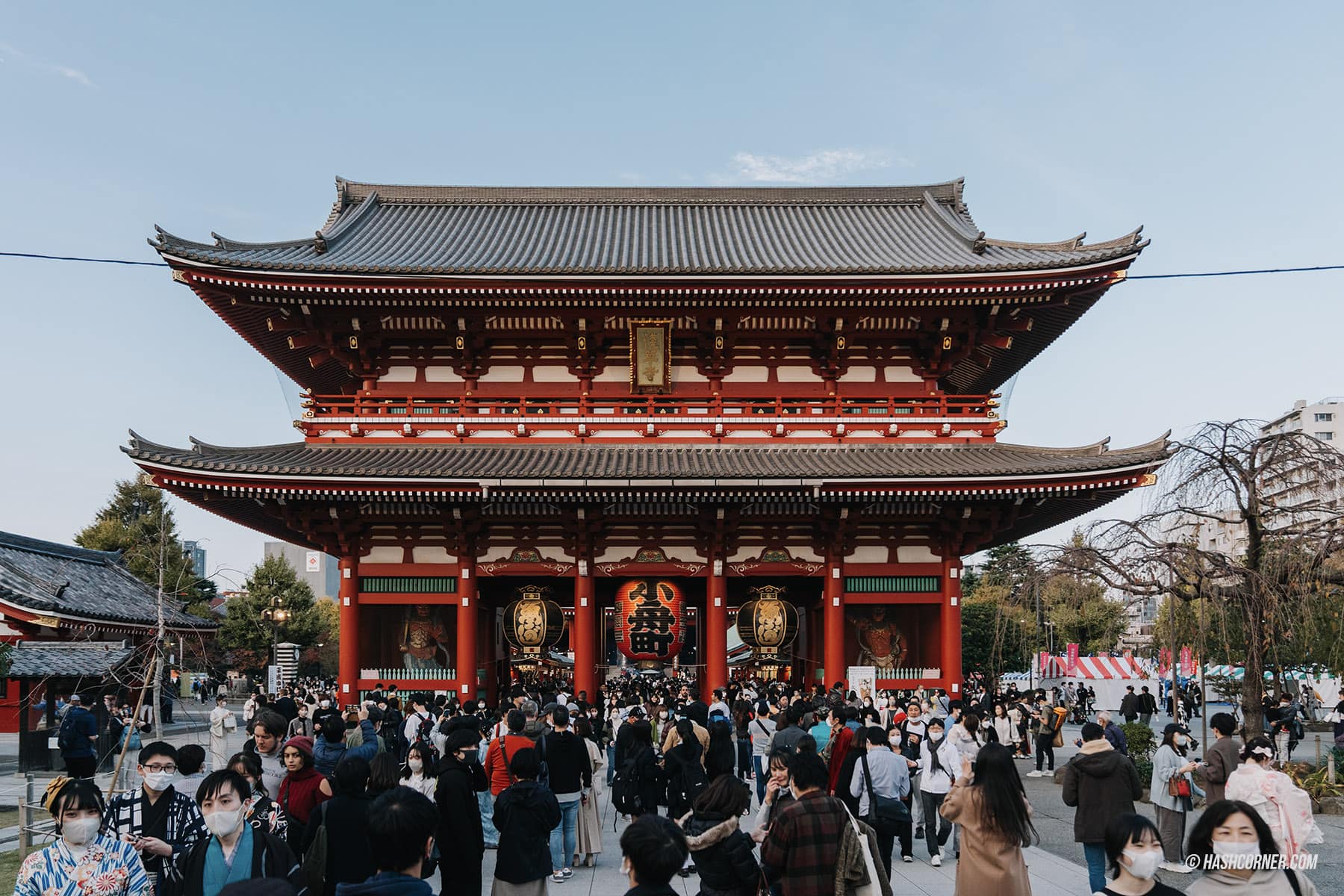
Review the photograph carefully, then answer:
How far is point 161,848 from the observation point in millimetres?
6312

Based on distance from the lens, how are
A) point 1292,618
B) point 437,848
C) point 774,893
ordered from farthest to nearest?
point 1292,618
point 437,848
point 774,893

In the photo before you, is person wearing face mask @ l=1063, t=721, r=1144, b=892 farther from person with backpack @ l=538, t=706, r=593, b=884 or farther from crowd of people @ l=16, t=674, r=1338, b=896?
person with backpack @ l=538, t=706, r=593, b=884

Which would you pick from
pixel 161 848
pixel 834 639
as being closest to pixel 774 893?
pixel 161 848

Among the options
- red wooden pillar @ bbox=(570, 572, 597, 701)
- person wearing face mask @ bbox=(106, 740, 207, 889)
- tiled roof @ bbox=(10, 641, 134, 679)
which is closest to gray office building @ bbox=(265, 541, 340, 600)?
tiled roof @ bbox=(10, 641, 134, 679)

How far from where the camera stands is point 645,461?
73.1 feet

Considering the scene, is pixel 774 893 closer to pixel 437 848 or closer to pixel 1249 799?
pixel 437 848

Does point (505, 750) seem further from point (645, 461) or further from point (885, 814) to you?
point (645, 461)

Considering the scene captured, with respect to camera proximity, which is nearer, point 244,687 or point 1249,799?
point 1249,799

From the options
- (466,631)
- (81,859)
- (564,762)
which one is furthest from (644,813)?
(466,631)

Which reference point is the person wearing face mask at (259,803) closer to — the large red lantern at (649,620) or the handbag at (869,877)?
the handbag at (869,877)

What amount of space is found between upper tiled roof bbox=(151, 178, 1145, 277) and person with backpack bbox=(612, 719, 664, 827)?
12550mm

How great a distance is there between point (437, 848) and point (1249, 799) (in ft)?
20.7

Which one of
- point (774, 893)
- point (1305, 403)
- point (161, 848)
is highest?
point (1305, 403)

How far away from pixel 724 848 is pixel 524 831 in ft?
6.95
